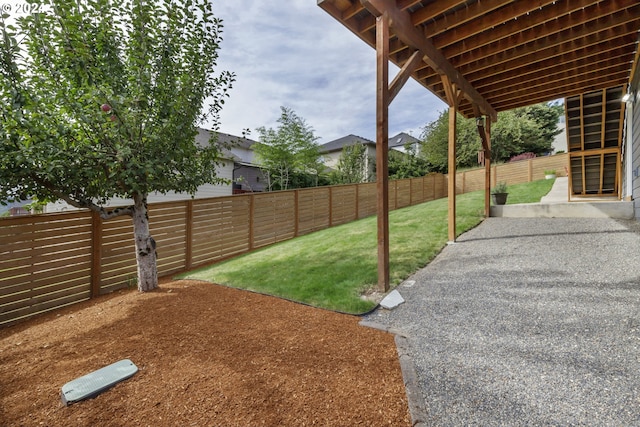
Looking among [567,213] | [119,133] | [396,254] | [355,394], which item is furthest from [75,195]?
[567,213]

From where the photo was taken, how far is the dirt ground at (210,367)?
63.1 inches

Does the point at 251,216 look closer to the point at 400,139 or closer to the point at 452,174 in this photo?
the point at 452,174

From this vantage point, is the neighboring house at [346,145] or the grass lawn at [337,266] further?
the neighboring house at [346,145]

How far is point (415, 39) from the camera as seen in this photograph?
3912 millimetres

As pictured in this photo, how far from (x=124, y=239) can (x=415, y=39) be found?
5.38 m

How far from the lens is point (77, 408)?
5.45ft

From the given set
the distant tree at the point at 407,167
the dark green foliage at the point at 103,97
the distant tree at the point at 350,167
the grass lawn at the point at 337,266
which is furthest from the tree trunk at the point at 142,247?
the distant tree at the point at 407,167

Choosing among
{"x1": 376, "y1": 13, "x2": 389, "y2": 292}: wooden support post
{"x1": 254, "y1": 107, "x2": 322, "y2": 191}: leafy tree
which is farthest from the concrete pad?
{"x1": 254, "y1": 107, "x2": 322, "y2": 191}: leafy tree

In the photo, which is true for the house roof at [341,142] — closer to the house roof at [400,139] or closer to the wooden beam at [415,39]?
the house roof at [400,139]

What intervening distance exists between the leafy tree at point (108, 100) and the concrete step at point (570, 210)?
7.20 metres

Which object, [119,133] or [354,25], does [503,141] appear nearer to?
[354,25]

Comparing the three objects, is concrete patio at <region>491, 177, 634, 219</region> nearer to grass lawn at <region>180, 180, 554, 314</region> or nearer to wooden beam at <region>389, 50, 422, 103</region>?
grass lawn at <region>180, 180, 554, 314</region>

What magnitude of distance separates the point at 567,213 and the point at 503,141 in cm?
1406

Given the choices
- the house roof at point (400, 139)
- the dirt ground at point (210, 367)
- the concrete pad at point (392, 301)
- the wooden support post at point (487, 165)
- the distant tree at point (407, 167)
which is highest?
the house roof at point (400, 139)
